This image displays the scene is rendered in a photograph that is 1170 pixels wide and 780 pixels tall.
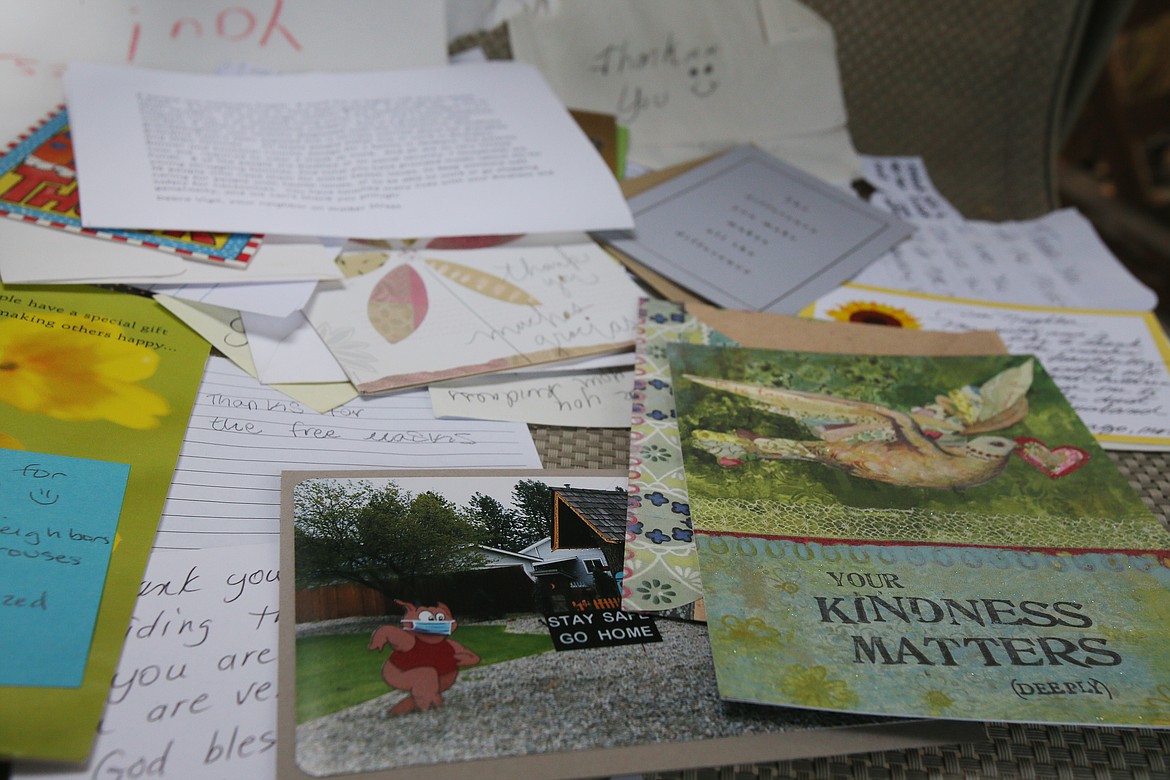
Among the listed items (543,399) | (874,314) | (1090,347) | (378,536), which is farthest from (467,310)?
(1090,347)

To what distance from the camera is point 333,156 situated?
2.06 ft

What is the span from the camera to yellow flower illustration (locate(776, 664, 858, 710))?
0.36 m

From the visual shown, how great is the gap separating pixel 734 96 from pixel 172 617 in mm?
670

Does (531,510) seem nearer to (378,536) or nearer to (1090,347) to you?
(378,536)

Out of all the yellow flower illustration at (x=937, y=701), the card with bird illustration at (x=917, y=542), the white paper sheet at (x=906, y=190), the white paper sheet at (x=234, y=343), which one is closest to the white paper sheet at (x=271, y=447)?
the white paper sheet at (x=234, y=343)

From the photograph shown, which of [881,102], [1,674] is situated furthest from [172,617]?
[881,102]

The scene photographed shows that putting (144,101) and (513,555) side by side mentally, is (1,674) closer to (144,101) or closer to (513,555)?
(513,555)

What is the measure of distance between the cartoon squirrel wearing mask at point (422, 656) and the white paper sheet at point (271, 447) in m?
0.09

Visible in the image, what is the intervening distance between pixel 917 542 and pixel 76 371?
1.51 ft

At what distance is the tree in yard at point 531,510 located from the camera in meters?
0.44

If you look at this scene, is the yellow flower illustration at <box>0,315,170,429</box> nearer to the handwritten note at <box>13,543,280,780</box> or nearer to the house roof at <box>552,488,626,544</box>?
the handwritten note at <box>13,543,280,780</box>

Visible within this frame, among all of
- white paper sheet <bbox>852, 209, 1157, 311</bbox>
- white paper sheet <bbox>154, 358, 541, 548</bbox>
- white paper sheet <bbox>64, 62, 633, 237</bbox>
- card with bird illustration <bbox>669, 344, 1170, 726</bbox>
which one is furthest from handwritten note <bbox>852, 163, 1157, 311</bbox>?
white paper sheet <bbox>154, 358, 541, 548</bbox>

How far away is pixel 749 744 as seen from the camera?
0.36 m

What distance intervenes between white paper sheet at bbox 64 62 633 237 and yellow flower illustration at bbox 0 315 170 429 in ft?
0.29
